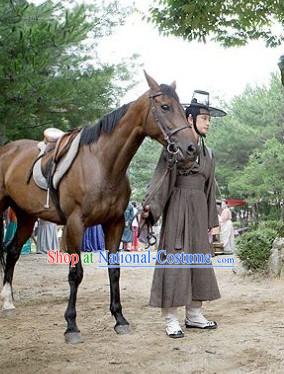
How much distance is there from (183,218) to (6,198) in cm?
254

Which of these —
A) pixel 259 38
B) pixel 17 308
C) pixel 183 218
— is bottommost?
pixel 17 308

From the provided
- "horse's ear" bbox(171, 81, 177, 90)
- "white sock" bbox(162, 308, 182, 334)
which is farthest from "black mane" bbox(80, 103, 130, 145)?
"white sock" bbox(162, 308, 182, 334)

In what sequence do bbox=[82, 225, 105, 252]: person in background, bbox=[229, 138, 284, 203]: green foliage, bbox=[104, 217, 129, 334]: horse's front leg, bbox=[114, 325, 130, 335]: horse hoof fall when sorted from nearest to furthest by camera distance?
bbox=[114, 325, 130, 335]: horse hoof, bbox=[104, 217, 129, 334]: horse's front leg, bbox=[82, 225, 105, 252]: person in background, bbox=[229, 138, 284, 203]: green foliage

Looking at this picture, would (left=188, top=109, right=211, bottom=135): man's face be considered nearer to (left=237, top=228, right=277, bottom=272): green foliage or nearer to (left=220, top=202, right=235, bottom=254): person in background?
→ (left=237, top=228, right=277, bottom=272): green foliage

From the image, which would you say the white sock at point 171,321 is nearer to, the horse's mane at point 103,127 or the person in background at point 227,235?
the horse's mane at point 103,127

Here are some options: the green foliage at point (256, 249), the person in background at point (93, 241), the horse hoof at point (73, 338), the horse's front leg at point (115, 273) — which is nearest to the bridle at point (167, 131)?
the horse's front leg at point (115, 273)

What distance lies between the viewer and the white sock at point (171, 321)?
4081 mm

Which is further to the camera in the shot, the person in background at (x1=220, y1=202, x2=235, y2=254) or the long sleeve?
the person in background at (x1=220, y1=202, x2=235, y2=254)

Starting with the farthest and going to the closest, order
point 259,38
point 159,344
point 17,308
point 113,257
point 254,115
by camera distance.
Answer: point 254,115 < point 259,38 < point 17,308 < point 113,257 < point 159,344

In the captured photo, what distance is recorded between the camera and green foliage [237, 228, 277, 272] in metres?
7.08

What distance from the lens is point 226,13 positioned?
788 centimetres

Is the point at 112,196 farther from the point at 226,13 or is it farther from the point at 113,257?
the point at 226,13

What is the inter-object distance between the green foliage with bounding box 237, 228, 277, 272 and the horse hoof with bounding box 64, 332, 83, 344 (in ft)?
12.4

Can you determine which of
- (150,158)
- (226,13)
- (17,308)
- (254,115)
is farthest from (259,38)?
(150,158)
